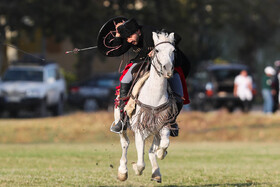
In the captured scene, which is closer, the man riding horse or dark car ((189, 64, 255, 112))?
the man riding horse

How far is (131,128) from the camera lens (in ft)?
34.3

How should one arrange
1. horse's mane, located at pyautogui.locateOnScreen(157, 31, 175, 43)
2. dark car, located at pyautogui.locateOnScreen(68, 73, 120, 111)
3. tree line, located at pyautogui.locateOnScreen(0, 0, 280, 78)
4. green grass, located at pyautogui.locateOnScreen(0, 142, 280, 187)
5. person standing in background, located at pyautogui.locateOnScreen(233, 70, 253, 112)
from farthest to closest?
dark car, located at pyautogui.locateOnScreen(68, 73, 120, 111)
tree line, located at pyautogui.locateOnScreen(0, 0, 280, 78)
person standing in background, located at pyautogui.locateOnScreen(233, 70, 253, 112)
green grass, located at pyautogui.locateOnScreen(0, 142, 280, 187)
horse's mane, located at pyautogui.locateOnScreen(157, 31, 175, 43)

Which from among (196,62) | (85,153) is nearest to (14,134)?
(85,153)

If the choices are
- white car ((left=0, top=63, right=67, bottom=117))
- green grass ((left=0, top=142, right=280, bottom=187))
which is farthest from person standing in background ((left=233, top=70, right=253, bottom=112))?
green grass ((left=0, top=142, right=280, bottom=187))

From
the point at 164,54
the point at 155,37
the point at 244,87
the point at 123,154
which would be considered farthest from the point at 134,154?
the point at 244,87

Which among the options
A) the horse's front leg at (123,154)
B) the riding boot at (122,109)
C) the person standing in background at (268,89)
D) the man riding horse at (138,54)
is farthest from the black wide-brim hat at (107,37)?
the person standing in background at (268,89)

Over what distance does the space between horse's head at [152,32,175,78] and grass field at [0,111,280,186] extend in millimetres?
1226

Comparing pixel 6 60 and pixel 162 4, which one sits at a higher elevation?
pixel 162 4

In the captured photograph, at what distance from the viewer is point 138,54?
10.4 meters

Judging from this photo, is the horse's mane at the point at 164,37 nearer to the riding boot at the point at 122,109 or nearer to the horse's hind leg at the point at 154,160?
the riding boot at the point at 122,109

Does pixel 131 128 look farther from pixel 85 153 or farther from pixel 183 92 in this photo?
pixel 85 153

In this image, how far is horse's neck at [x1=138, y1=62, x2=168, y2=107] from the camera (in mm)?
9781

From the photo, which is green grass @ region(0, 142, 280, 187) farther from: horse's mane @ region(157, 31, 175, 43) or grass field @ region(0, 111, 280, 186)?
horse's mane @ region(157, 31, 175, 43)

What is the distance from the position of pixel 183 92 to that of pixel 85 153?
769 cm
